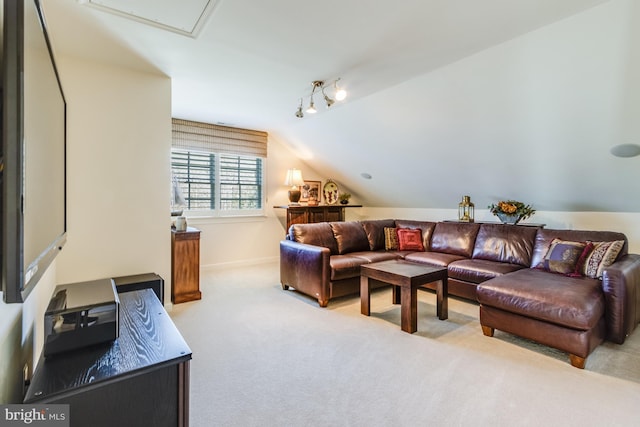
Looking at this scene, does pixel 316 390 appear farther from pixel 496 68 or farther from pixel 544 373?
pixel 496 68

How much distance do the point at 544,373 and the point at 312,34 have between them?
288cm

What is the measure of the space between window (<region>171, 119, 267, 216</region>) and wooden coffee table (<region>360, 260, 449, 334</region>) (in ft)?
9.92

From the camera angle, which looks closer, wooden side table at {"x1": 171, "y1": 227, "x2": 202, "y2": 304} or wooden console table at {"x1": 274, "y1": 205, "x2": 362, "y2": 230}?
wooden side table at {"x1": 171, "y1": 227, "x2": 202, "y2": 304}

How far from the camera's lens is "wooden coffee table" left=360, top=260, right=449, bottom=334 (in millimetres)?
2738

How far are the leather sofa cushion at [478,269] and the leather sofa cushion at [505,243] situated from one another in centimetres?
12

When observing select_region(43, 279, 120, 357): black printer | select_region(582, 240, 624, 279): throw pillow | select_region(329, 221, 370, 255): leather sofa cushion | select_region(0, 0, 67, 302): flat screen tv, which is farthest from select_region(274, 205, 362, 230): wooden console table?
select_region(0, 0, 67, 302): flat screen tv

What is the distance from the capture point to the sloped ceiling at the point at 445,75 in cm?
212

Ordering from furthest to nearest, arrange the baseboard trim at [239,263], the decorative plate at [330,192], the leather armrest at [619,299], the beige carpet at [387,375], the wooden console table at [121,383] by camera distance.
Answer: the decorative plate at [330,192], the baseboard trim at [239,263], the leather armrest at [619,299], the beige carpet at [387,375], the wooden console table at [121,383]

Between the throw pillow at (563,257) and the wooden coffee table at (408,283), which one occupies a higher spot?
the throw pillow at (563,257)

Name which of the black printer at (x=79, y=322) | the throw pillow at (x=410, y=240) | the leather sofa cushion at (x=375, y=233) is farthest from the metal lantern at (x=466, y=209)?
the black printer at (x=79, y=322)

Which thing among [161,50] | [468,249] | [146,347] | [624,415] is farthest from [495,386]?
[161,50]

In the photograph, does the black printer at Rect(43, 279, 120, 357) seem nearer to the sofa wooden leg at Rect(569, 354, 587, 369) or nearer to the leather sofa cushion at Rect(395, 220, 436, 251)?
the sofa wooden leg at Rect(569, 354, 587, 369)

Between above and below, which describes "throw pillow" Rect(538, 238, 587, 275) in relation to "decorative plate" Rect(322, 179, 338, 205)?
below

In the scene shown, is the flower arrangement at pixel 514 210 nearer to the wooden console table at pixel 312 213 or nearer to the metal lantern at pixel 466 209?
the metal lantern at pixel 466 209
